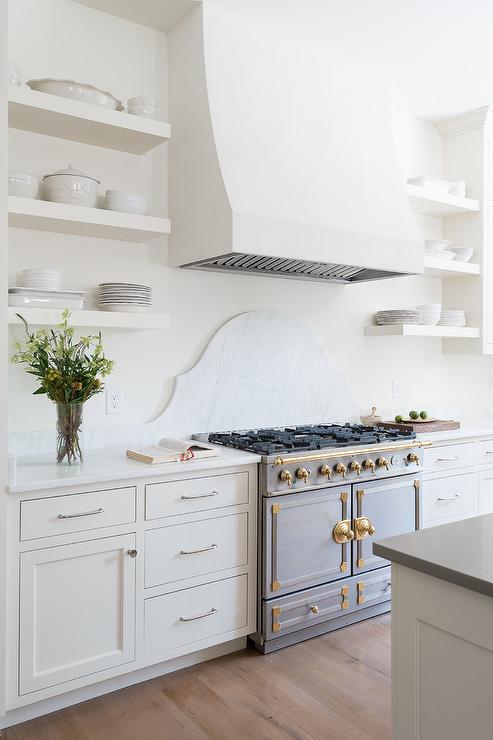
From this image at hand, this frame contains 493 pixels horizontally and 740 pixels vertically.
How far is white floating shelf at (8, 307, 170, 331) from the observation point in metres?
2.39

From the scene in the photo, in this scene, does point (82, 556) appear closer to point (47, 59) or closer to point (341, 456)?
point (341, 456)

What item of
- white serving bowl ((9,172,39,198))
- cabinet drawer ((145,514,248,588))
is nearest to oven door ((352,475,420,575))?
cabinet drawer ((145,514,248,588))

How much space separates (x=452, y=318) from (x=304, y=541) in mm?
2022

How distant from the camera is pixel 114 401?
9.41 feet

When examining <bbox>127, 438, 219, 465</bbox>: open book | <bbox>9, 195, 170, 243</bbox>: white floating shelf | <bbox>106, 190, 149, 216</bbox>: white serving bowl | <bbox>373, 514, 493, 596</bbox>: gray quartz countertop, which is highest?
<bbox>106, 190, 149, 216</bbox>: white serving bowl

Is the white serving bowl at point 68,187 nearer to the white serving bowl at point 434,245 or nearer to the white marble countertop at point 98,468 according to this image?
the white marble countertop at point 98,468

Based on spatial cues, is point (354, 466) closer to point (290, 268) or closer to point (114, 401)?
point (290, 268)

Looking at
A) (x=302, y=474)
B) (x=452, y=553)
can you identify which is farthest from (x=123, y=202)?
(x=452, y=553)

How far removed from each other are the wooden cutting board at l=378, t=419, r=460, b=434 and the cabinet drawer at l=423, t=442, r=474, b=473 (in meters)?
0.17

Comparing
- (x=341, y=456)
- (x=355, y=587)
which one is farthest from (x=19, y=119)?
(x=355, y=587)

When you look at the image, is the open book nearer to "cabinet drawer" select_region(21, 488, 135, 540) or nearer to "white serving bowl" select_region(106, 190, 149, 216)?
"cabinet drawer" select_region(21, 488, 135, 540)

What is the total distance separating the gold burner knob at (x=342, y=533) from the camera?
2.86 metres

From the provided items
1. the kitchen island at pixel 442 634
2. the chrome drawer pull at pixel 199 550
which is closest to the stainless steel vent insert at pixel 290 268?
the chrome drawer pull at pixel 199 550

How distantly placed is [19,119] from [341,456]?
203cm
